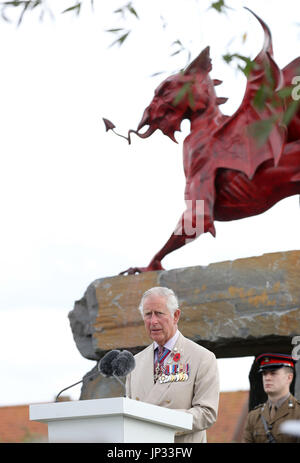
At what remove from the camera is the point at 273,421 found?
368cm

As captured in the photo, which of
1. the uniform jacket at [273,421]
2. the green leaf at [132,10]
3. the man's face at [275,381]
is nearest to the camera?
the green leaf at [132,10]

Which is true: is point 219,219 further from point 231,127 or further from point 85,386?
point 85,386

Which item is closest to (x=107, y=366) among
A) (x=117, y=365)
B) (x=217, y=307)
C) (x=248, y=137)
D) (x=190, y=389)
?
(x=117, y=365)

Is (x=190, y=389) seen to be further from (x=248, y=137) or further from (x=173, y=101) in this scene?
(x=173, y=101)

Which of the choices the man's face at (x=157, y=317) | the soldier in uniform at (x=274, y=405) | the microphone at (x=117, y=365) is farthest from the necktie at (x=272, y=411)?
the microphone at (x=117, y=365)

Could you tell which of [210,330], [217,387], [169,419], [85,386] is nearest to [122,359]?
[169,419]

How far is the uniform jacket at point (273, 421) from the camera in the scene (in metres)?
3.63

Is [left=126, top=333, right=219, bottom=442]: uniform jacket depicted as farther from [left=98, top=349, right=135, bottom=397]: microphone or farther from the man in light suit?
[left=98, top=349, right=135, bottom=397]: microphone

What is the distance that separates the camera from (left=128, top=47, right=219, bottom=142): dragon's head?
555cm

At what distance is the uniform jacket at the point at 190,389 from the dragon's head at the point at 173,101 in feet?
8.16

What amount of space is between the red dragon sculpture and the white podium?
281 cm

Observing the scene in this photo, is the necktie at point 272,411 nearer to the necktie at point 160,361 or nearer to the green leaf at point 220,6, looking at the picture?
the necktie at point 160,361

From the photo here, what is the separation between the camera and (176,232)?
214 inches

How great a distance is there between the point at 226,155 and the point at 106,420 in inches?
123
